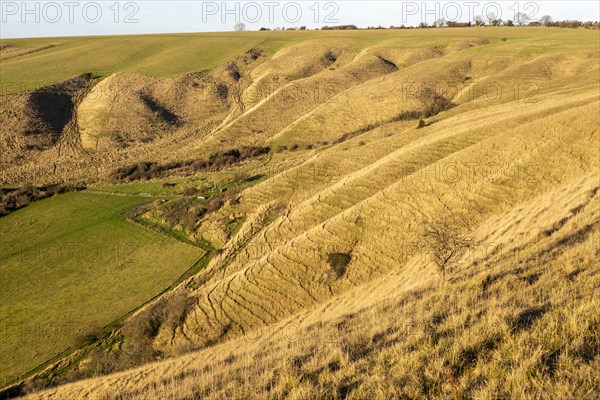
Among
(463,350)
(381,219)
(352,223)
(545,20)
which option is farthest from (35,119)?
(545,20)

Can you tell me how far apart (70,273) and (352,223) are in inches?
985

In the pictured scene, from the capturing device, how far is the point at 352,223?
101 ft

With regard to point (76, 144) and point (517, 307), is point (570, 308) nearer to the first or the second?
point (517, 307)

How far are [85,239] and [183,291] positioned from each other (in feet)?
56.9

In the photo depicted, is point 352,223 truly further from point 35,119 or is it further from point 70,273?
point 35,119

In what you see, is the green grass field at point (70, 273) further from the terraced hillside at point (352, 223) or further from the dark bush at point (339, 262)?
the dark bush at point (339, 262)

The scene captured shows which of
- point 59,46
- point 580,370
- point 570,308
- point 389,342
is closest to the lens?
point 580,370

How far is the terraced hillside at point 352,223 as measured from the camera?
8266 mm

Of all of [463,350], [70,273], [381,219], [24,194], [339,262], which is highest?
[463,350]

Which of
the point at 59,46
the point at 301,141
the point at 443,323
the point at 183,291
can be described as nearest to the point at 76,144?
the point at 301,141

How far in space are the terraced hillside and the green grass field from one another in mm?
2206

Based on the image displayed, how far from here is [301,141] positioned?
230 ft

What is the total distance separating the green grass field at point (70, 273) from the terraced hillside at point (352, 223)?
7.24 ft

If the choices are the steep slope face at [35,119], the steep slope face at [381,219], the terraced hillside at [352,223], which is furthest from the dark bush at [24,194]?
the steep slope face at [381,219]
